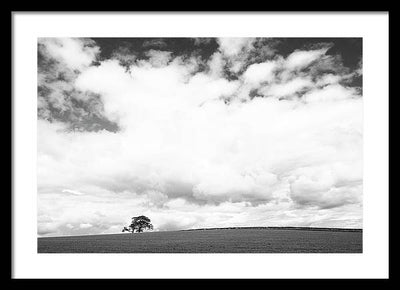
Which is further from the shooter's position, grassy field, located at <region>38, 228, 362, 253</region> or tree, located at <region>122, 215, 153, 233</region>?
tree, located at <region>122, 215, 153, 233</region>

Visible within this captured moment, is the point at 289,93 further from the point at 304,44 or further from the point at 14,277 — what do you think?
the point at 14,277

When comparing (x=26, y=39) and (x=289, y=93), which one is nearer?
(x=26, y=39)

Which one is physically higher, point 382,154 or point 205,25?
point 205,25

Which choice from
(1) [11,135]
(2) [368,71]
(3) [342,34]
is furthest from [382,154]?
(1) [11,135]

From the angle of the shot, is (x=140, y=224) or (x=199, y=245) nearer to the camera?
(x=199, y=245)

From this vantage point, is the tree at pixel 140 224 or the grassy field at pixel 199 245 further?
the tree at pixel 140 224

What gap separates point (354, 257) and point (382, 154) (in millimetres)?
2229

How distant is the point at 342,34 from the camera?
30.5 ft

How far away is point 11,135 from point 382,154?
24.5 feet
